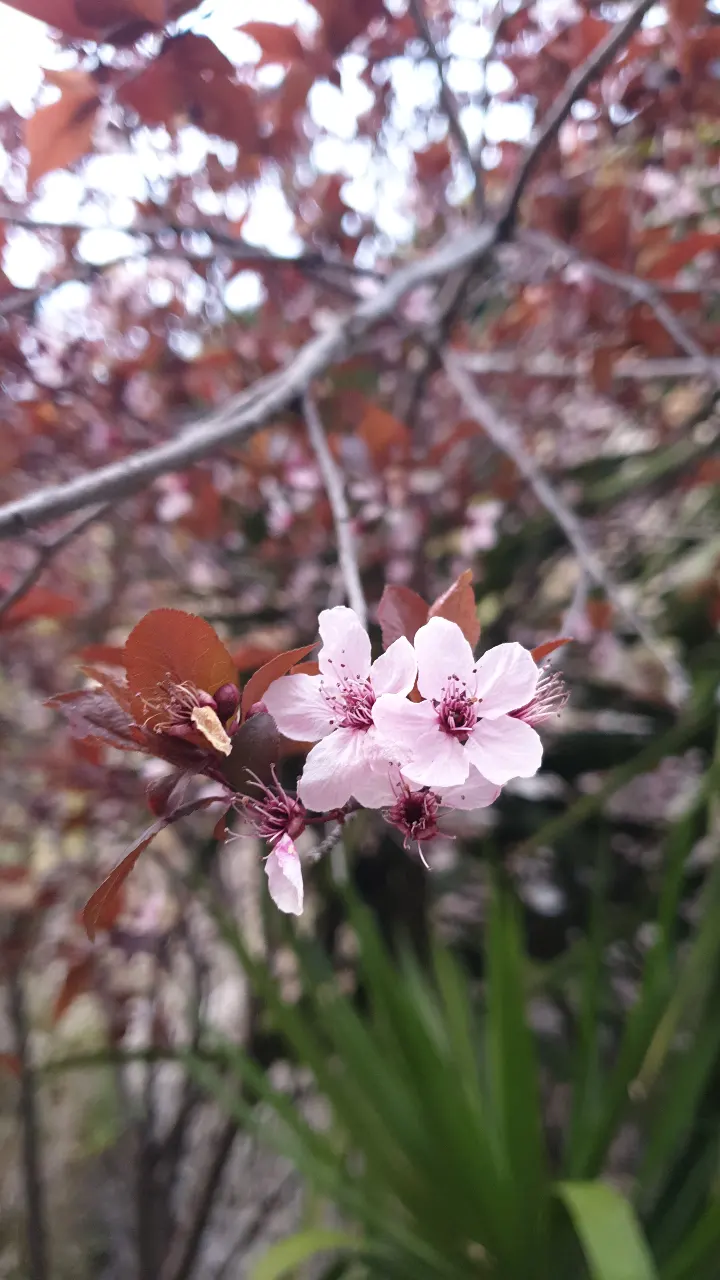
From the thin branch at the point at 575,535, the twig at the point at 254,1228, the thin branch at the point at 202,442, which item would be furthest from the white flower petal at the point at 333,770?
the twig at the point at 254,1228

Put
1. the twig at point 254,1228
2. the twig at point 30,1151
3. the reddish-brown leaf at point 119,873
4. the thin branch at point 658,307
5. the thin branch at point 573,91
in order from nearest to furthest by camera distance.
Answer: the reddish-brown leaf at point 119,873 < the thin branch at point 573,91 < the thin branch at point 658,307 < the twig at point 30,1151 < the twig at point 254,1228

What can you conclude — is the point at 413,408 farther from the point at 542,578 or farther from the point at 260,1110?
the point at 260,1110

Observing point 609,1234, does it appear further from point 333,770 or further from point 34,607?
point 34,607

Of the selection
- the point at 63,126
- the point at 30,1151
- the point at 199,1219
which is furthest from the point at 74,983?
the point at 63,126

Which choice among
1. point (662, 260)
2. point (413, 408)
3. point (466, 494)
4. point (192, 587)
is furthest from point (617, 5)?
point (192, 587)

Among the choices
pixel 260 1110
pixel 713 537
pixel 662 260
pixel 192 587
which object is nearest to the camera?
pixel 662 260

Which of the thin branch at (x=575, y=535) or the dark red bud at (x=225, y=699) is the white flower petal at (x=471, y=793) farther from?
the thin branch at (x=575, y=535)

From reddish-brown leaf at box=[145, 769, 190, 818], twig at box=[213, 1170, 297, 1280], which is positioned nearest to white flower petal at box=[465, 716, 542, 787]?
reddish-brown leaf at box=[145, 769, 190, 818]
